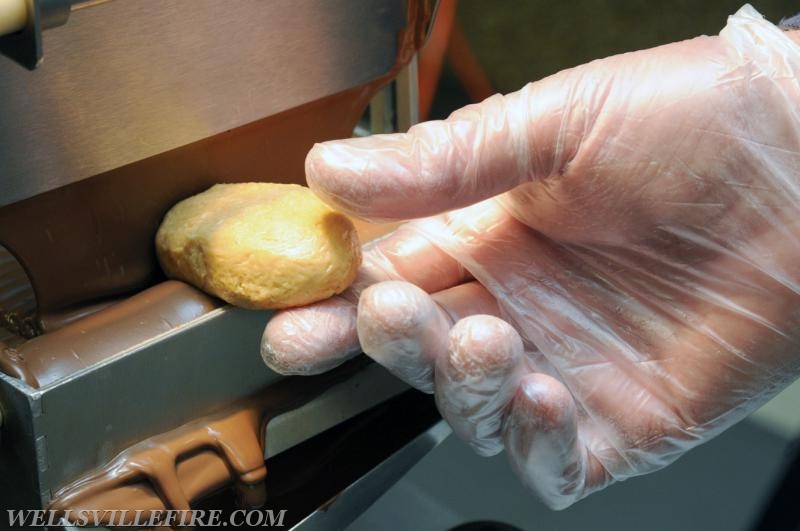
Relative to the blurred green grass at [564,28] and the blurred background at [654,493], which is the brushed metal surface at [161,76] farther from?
the blurred green grass at [564,28]

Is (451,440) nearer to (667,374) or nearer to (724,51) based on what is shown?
(667,374)

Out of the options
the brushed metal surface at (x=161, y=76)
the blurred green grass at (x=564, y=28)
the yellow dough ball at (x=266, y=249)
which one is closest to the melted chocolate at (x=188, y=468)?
the yellow dough ball at (x=266, y=249)

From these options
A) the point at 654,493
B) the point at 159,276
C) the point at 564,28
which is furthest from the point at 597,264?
the point at 564,28

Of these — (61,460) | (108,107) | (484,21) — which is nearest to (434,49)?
(484,21)

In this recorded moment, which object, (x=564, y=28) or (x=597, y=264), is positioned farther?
(x=564, y=28)

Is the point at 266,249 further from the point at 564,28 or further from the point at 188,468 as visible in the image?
the point at 564,28

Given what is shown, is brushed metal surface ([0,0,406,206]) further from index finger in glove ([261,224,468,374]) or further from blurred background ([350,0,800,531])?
blurred background ([350,0,800,531])

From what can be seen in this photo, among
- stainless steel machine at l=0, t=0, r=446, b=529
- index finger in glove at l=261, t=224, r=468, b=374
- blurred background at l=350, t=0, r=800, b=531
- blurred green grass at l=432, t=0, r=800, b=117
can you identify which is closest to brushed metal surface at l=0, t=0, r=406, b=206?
stainless steel machine at l=0, t=0, r=446, b=529
